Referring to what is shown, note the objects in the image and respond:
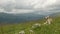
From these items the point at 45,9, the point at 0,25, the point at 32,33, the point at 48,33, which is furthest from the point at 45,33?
the point at 45,9

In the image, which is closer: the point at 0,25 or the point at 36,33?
the point at 0,25

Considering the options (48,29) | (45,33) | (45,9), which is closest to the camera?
(45,33)

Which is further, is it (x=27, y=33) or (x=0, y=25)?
(x=27, y=33)

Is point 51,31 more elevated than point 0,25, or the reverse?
point 0,25

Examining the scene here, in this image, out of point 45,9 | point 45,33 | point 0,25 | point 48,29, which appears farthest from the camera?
point 45,9

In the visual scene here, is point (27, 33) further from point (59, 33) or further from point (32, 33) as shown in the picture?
point (59, 33)

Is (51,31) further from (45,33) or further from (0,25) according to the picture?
(0,25)

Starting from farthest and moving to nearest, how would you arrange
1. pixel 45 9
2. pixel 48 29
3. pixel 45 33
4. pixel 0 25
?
1. pixel 45 9
2. pixel 48 29
3. pixel 45 33
4. pixel 0 25

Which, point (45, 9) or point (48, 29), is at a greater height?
point (45, 9)
